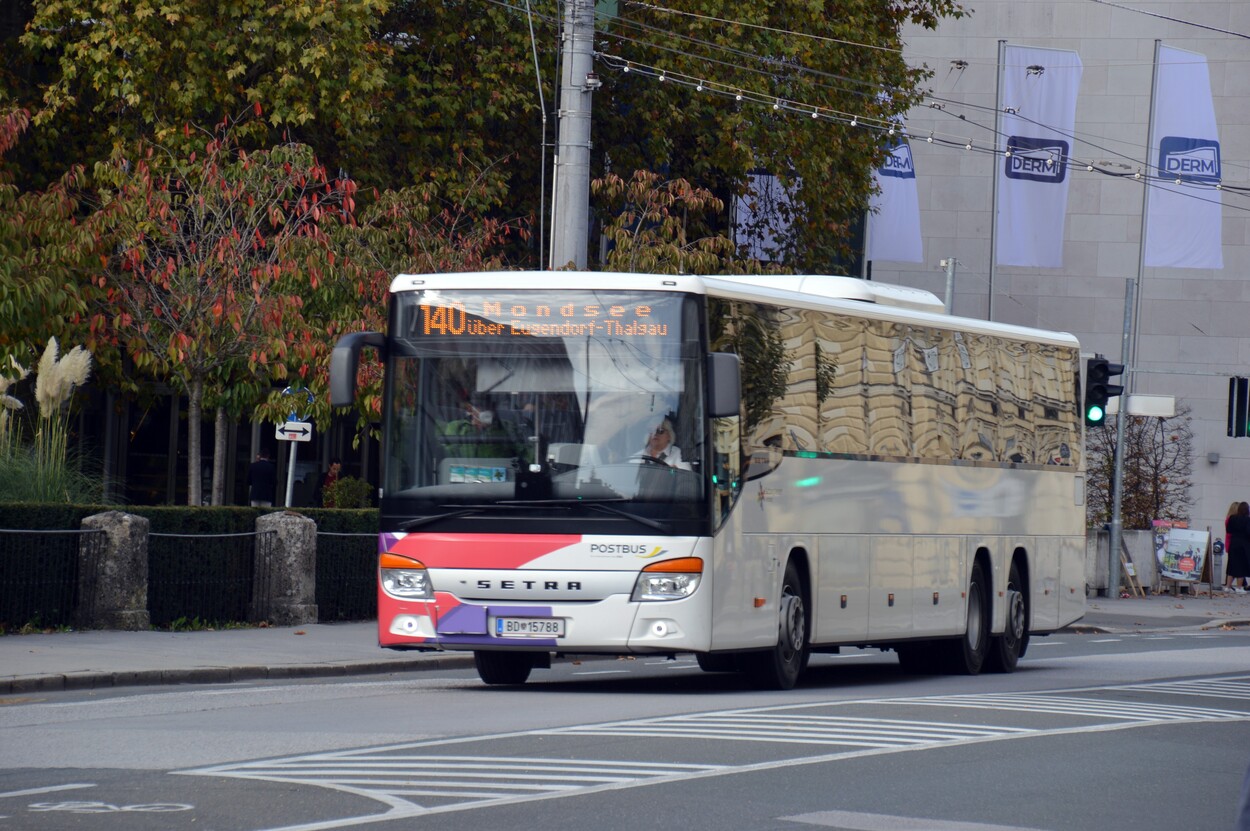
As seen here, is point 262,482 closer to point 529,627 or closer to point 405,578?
point 405,578

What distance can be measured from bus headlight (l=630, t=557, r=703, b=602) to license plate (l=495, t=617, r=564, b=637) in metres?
0.57

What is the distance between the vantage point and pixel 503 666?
16.1 meters

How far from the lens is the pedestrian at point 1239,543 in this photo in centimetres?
3919

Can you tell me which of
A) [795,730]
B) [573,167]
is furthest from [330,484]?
[795,730]

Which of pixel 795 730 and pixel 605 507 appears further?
pixel 605 507

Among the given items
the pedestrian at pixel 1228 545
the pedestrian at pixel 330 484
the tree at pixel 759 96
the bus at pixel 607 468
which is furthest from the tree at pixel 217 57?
the pedestrian at pixel 1228 545

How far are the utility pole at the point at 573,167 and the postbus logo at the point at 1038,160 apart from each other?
88.9 ft

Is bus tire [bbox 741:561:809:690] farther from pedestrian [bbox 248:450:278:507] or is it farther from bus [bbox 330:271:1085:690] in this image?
pedestrian [bbox 248:450:278:507]

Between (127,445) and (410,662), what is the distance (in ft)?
77.5

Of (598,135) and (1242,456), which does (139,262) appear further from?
(1242,456)

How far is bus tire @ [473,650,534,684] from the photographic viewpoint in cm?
1600

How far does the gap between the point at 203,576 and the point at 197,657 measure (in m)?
3.92


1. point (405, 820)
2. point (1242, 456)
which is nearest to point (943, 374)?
point (405, 820)

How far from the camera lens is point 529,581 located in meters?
14.5
